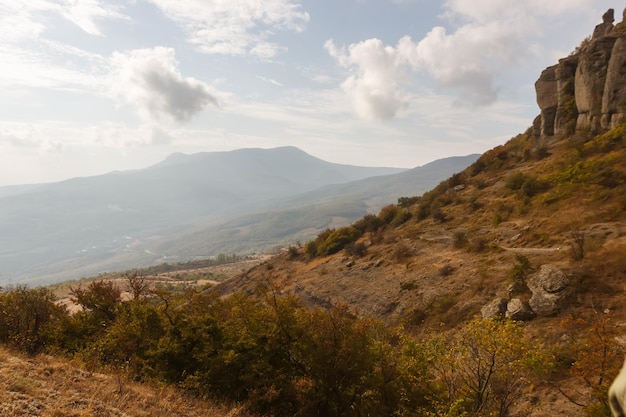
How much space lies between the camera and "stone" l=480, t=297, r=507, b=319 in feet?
64.0

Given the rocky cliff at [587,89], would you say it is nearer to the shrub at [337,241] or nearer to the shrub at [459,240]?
the shrub at [459,240]

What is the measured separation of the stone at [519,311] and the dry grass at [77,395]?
15.3 m

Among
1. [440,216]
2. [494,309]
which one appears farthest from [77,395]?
[440,216]

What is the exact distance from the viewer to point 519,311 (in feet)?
59.6

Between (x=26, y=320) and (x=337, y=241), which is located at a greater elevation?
(x=26, y=320)

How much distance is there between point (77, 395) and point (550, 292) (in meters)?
22.3

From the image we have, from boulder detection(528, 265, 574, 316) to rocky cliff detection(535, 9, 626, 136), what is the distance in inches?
915

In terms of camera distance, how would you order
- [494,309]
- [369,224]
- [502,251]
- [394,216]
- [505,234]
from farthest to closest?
[369,224] → [394,216] → [505,234] → [502,251] → [494,309]

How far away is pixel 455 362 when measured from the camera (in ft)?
38.5

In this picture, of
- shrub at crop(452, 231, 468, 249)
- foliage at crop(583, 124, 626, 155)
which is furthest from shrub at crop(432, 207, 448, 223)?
foliage at crop(583, 124, 626, 155)

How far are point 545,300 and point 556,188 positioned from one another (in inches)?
636

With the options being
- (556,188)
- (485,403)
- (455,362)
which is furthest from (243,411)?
(556,188)

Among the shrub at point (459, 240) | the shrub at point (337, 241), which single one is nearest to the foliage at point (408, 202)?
the shrub at point (337, 241)

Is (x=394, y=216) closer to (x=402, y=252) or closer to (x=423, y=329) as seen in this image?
(x=402, y=252)
